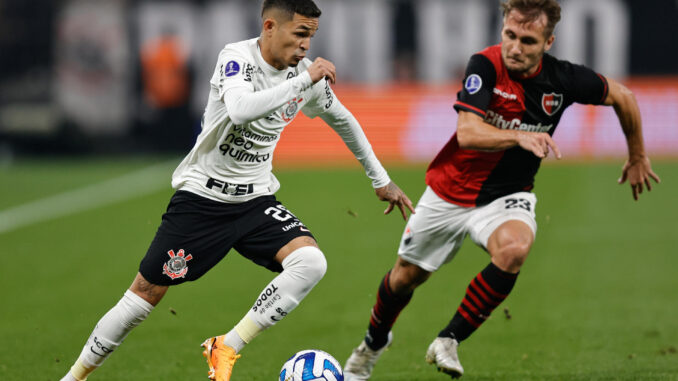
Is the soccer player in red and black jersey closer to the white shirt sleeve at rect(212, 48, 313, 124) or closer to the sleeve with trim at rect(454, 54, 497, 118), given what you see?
the sleeve with trim at rect(454, 54, 497, 118)

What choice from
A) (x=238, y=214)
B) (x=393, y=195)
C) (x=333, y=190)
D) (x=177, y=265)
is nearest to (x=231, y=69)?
(x=238, y=214)

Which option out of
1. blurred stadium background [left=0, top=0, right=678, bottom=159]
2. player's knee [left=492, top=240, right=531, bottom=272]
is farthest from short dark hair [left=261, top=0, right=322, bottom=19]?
blurred stadium background [left=0, top=0, right=678, bottom=159]

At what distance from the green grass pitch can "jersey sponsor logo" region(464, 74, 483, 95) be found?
1.53m

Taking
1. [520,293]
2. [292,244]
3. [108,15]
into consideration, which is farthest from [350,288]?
[108,15]

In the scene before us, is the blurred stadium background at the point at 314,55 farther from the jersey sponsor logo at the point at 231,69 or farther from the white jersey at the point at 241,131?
the jersey sponsor logo at the point at 231,69

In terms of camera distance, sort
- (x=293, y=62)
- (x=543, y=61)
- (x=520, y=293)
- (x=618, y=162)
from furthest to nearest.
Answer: (x=618, y=162) → (x=520, y=293) → (x=543, y=61) → (x=293, y=62)

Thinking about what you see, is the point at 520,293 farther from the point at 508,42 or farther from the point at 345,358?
the point at 508,42

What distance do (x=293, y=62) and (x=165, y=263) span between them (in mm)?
1378

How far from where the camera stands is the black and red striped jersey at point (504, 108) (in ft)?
19.4

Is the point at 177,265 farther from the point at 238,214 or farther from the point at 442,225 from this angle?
the point at 442,225

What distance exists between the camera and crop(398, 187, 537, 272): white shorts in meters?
6.16

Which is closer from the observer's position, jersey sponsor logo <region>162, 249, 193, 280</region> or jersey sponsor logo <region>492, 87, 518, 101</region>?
jersey sponsor logo <region>162, 249, 193, 280</region>

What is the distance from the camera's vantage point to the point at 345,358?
705 cm

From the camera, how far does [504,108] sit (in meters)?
6.02
